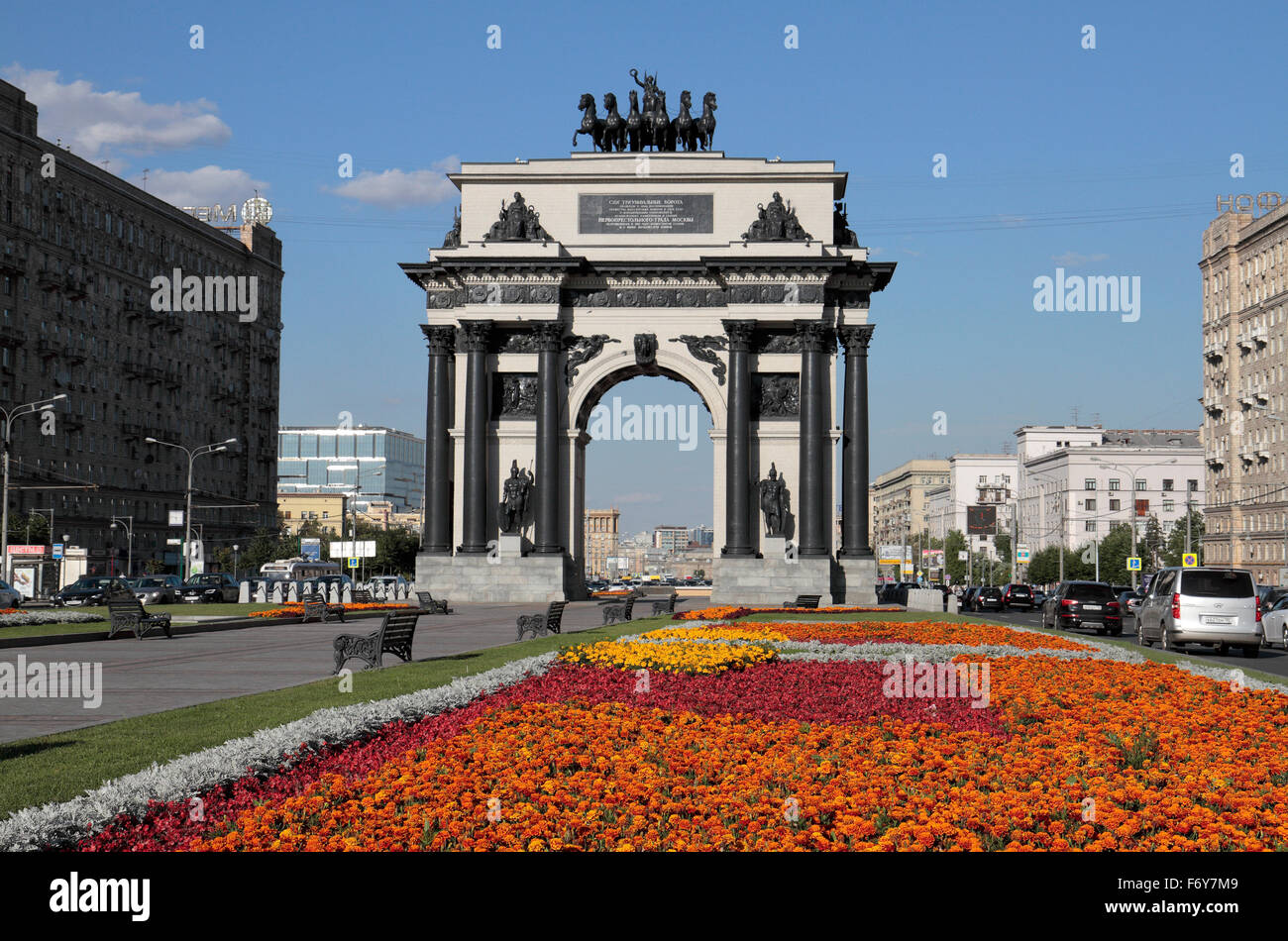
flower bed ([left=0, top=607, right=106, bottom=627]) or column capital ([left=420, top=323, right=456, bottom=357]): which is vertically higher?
column capital ([left=420, top=323, right=456, bottom=357])

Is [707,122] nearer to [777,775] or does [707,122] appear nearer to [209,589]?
[209,589]

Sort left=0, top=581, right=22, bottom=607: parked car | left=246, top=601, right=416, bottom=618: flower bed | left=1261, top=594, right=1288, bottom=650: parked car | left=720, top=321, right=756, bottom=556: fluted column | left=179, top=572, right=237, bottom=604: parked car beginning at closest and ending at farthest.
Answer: left=1261, top=594, right=1288, bottom=650: parked car → left=246, top=601, right=416, bottom=618: flower bed → left=0, top=581, right=22, bottom=607: parked car → left=720, top=321, right=756, bottom=556: fluted column → left=179, top=572, right=237, bottom=604: parked car

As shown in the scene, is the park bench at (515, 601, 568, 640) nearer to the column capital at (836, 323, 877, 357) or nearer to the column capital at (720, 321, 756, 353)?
the column capital at (720, 321, 756, 353)

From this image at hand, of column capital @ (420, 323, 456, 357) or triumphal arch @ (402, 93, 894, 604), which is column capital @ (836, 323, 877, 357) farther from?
column capital @ (420, 323, 456, 357)

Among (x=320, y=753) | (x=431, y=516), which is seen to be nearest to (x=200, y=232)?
(x=431, y=516)

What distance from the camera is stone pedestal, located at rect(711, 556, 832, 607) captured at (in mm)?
55312

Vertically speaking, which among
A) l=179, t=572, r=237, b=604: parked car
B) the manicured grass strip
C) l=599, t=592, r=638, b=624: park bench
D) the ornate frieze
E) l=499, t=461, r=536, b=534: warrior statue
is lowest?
l=179, t=572, r=237, b=604: parked car

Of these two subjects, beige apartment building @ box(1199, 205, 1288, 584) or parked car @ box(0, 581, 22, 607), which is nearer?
parked car @ box(0, 581, 22, 607)

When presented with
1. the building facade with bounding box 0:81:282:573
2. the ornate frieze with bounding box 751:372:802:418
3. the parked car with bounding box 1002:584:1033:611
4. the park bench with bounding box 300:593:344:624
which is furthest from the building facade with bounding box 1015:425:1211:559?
the park bench with bounding box 300:593:344:624

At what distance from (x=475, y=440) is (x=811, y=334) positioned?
1555 centimetres

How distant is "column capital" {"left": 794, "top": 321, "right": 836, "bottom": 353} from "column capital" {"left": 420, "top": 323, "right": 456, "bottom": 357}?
1581 centimetres

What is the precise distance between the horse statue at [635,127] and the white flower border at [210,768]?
4752 cm

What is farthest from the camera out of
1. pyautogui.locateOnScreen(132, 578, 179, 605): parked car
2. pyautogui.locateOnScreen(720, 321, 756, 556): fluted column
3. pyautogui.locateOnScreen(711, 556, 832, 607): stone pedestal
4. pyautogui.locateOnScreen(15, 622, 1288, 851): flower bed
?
pyautogui.locateOnScreen(720, 321, 756, 556): fluted column
